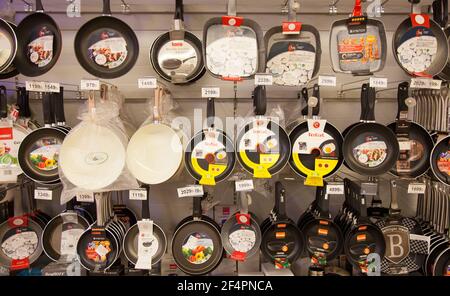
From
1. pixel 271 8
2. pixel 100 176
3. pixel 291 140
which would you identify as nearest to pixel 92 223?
pixel 100 176

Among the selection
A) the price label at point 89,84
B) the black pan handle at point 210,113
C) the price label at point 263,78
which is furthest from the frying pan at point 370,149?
the price label at point 89,84

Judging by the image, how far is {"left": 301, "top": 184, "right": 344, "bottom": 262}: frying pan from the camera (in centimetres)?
183

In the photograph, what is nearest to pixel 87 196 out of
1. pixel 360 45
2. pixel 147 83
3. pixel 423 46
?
pixel 147 83

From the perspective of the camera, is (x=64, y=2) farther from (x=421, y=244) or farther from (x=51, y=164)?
(x=421, y=244)

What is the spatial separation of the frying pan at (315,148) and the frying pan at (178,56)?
0.58m

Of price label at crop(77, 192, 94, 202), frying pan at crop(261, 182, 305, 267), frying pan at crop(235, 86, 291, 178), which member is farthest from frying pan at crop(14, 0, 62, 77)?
frying pan at crop(261, 182, 305, 267)

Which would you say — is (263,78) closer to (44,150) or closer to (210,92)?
(210,92)

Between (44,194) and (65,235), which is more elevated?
Result: (44,194)

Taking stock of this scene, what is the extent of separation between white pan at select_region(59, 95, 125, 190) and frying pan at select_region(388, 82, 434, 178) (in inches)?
53.6

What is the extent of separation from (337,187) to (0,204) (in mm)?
1722

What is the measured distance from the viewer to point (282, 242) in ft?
6.05

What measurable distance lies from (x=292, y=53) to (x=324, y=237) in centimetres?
95

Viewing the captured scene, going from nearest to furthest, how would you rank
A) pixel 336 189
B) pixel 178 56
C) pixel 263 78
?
pixel 263 78 < pixel 336 189 < pixel 178 56

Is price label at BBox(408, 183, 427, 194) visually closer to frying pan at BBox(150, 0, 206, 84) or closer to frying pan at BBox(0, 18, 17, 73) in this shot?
frying pan at BBox(150, 0, 206, 84)
